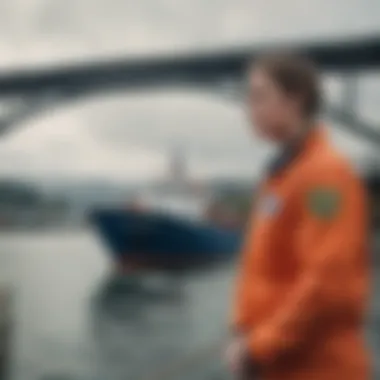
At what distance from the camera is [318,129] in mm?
1676

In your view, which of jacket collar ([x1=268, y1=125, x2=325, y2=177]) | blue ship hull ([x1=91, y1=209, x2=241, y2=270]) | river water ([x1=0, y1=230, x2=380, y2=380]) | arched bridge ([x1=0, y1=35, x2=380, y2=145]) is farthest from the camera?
blue ship hull ([x1=91, y1=209, x2=241, y2=270])

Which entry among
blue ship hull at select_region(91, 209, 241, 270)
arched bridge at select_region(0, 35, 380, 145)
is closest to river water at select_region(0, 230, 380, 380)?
blue ship hull at select_region(91, 209, 241, 270)

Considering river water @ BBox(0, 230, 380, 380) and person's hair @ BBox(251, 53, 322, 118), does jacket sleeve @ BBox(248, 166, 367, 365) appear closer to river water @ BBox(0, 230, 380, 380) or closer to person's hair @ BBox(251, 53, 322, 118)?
person's hair @ BBox(251, 53, 322, 118)

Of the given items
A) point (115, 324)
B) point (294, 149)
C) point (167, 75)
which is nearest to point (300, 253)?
point (294, 149)

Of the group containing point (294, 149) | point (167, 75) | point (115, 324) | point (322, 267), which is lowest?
point (322, 267)

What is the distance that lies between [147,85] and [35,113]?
254 centimetres

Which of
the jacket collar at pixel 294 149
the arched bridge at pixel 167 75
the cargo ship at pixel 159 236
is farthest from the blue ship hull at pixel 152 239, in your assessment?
the jacket collar at pixel 294 149

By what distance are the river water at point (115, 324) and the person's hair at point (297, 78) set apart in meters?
3.64

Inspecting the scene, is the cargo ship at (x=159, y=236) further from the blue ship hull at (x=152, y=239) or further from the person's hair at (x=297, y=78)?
the person's hair at (x=297, y=78)

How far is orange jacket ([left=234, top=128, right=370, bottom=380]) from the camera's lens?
154 centimetres

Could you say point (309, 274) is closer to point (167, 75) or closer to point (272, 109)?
point (272, 109)

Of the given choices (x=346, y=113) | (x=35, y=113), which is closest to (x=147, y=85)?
(x=35, y=113)

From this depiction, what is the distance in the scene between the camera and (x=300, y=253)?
62.2 inches

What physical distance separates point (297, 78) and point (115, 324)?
42.9 feet
